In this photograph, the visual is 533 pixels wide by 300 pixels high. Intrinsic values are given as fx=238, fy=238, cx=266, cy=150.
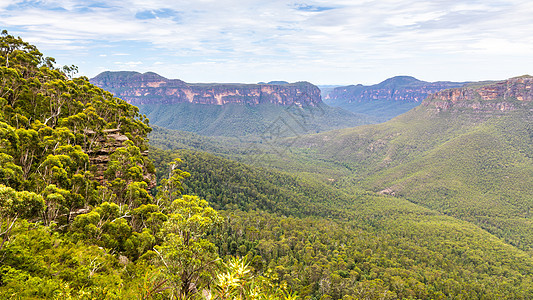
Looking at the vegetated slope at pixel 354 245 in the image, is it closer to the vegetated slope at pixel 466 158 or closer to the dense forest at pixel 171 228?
the dense forest at pixel 171 228

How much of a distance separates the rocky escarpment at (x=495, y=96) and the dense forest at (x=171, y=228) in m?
124

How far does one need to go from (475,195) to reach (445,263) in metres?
69.1

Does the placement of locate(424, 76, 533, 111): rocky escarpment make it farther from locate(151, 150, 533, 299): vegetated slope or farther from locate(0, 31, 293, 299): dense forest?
locate(0, 31, 293, 299): dense forest

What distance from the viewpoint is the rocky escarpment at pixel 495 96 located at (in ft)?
536

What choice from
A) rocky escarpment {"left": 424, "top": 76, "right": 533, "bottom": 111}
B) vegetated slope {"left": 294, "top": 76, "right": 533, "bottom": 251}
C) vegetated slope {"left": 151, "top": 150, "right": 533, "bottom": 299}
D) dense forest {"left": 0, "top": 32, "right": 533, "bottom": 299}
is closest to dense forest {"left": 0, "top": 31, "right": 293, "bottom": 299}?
dense forest {"left": 0, "top": 32, "right": 533, "bottom": 299}

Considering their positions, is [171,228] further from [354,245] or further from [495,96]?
[495,96]

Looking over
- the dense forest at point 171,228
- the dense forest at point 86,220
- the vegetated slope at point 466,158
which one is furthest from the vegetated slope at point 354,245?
the dense forest at point 86,220

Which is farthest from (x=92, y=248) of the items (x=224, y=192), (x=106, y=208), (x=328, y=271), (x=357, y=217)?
(x=357, y=217)

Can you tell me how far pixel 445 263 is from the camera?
60.8m

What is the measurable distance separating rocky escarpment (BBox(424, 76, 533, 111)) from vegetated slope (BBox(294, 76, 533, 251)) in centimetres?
47

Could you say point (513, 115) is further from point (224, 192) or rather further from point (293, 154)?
point (224, 192)

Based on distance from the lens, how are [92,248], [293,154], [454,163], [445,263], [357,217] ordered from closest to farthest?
[92,248] → [445,263] → [357,217] → [454,163] → [293,154]

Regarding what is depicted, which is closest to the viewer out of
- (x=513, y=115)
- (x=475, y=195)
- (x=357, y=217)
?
(x=357, y=217)

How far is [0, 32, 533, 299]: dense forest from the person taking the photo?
1264 centimetres
